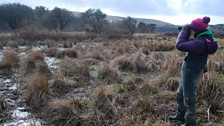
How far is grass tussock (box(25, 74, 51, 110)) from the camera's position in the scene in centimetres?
548

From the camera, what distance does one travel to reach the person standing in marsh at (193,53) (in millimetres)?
3730

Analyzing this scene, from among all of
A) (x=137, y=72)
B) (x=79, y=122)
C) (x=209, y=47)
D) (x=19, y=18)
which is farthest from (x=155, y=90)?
(x=19, y=18)

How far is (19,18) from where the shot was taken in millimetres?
39438

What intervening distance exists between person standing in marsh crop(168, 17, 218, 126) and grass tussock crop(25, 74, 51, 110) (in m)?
2.79

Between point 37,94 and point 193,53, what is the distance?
3.24 m

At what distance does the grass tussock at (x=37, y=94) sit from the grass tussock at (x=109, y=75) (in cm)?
173

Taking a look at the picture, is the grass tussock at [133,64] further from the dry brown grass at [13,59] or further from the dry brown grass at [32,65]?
the dry brown grass at [13,59]

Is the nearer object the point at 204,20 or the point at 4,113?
the point at 204,20

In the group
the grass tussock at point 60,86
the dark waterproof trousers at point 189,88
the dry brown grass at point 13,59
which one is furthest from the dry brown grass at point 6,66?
the dark waterproof trousers at point 189,88

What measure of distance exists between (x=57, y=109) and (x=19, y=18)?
122 ft

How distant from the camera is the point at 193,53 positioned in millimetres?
3842

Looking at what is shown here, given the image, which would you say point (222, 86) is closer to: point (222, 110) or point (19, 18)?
point (222, 110)

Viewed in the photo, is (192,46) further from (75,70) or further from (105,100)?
(75,70)

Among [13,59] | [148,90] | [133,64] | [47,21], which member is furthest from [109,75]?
[47,21]
